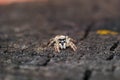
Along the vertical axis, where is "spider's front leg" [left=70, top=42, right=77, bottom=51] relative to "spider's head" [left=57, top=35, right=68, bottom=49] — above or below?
below

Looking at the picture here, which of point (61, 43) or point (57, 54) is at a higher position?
point (61, 43)

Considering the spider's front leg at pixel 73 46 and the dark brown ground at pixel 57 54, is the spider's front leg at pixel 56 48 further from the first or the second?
the spider's front leg at pixel 73 46

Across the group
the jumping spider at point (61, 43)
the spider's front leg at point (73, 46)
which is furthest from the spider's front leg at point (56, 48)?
the spider's front leg at point (73, 46)

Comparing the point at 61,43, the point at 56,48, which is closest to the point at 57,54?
the point at 56,48

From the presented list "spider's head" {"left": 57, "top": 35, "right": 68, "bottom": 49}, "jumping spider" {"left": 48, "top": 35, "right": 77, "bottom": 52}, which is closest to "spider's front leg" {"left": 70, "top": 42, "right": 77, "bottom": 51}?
"jumping spider" {"left": 48, "top": 35, "right": 77, "bottom": 52}

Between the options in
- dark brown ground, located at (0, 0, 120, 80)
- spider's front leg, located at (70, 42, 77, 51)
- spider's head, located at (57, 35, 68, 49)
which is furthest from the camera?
spider's head, located at (57, 35, 68, 49)

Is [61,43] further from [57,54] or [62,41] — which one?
[57,54]

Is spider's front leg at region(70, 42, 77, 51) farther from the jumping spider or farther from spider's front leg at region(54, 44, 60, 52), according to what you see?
spider's front leg at region(54, 44, 60, 52)

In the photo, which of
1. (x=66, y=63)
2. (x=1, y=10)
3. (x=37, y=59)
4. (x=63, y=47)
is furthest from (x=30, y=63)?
(x=1, y=10)
